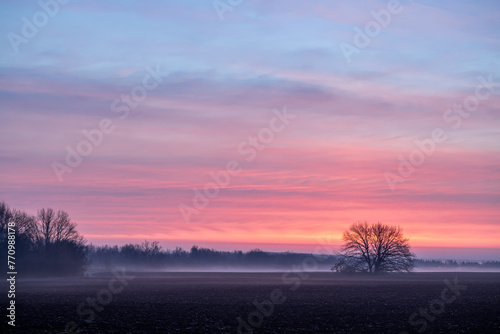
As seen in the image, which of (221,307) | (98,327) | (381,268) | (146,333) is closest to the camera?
(146,333)

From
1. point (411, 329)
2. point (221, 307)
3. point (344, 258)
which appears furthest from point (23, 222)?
point (411, 329)

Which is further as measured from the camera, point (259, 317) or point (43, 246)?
point (43, 246)

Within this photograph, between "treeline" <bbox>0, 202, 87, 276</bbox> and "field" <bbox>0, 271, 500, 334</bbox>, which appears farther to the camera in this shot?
"treeline" <bbox>0, 202, 87, 276</bbox>

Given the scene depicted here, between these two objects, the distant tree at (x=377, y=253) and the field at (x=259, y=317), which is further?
the distant tree at (x=377, y=253)

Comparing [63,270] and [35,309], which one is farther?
[63,270]

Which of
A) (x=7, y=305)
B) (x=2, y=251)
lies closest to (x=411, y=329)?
(x=7, y=305)

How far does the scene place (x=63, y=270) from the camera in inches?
4737

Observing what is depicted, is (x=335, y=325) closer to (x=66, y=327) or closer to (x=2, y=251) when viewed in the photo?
(x=66, y=327)

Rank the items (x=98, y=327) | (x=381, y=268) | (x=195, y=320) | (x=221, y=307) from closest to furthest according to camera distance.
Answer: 1. (x=98, y=327)
2. (x=195, y=320)
3. (x=221, y=307)
4. (x=381, y=268)

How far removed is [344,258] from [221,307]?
87.3 m

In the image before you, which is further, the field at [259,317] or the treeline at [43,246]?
the treeline at [43,246]

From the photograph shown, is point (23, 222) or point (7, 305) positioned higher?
point (23, 222)

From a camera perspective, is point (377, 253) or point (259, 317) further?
point (377, 253)

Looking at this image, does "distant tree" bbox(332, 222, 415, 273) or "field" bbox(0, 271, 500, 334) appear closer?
"field" bbox(0, 271, 500, 334)
